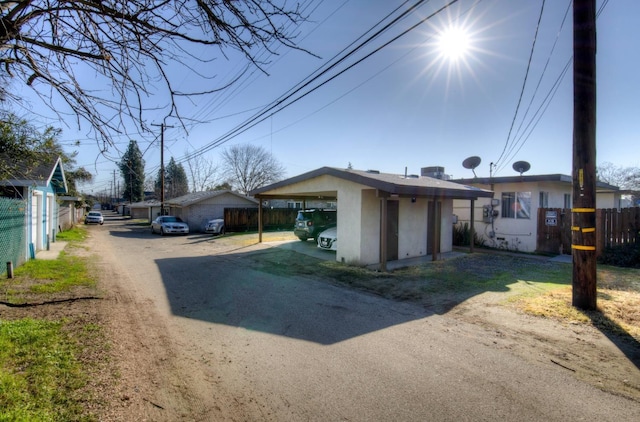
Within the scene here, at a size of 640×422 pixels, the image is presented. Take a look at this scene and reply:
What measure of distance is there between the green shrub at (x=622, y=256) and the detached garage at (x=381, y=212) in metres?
4.20

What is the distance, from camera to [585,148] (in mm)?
5945

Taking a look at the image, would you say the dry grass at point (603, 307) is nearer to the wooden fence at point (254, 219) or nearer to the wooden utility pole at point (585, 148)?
the wooden utility pole at point (585, 148)

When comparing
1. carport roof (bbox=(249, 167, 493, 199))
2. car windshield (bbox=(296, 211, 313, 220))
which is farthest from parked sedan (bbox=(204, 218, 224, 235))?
carport roof (bbox=(249, 167, 493, 199))

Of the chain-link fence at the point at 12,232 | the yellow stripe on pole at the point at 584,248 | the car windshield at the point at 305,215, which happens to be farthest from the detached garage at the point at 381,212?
the chain-link fence at the point at 12,232

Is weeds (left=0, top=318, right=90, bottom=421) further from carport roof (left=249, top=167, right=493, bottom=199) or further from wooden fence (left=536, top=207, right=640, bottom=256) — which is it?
wooden fence (left=536, top=207, right=640, bottom=256)

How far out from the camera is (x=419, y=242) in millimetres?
12883

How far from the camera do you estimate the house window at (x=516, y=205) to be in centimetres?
1397

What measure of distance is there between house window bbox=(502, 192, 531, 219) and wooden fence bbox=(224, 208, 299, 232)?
15.5 metres

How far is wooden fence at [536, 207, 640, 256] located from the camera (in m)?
10.9

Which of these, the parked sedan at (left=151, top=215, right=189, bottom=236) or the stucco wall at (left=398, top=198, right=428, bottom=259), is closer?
the stucco wall at (left=398, top=198, right=428, bottom=259)

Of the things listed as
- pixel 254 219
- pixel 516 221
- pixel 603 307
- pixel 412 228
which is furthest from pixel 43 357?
pixel 254 219

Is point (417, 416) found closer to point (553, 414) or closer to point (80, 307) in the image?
point (553, 414)

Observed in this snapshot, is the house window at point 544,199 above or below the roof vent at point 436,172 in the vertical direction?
below

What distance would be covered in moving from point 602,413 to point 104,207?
4481 inches
